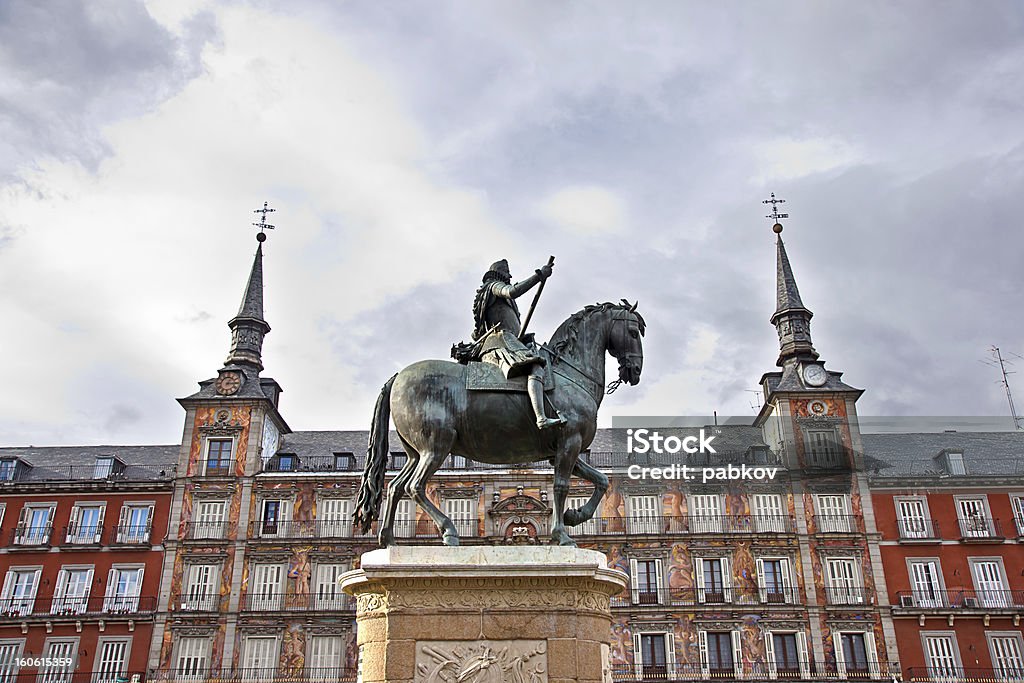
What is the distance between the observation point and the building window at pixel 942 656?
4016 centimetres

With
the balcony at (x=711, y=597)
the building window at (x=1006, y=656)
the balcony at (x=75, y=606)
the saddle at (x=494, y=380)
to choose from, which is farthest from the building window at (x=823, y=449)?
the saddle at (x=494, y=380)

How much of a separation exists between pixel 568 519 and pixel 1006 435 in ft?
165

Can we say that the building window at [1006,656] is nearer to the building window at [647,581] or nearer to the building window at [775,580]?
the building window at [775,580]

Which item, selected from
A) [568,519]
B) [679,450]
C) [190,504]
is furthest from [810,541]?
[568,519]

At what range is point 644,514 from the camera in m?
44.2

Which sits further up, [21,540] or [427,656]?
[21,540]

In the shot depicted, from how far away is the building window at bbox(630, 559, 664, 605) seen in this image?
42.4 m

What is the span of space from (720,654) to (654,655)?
3.10 meters

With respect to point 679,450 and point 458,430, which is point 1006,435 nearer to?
point 679,450

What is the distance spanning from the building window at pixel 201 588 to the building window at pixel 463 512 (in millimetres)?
11676

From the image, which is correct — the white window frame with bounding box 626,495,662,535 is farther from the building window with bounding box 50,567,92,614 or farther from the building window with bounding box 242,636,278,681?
the building window with bounding box 50,567,92,614

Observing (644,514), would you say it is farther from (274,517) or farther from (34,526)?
(34,526)

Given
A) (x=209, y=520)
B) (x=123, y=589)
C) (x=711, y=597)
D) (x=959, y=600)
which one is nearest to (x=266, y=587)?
(x=209, y=520)

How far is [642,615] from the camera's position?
138 ft
